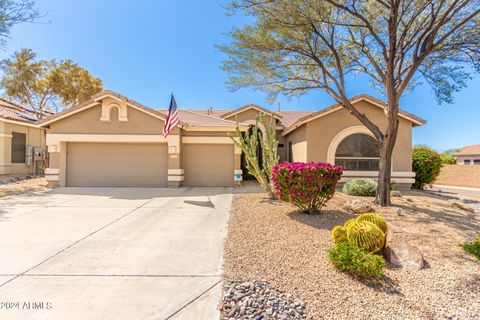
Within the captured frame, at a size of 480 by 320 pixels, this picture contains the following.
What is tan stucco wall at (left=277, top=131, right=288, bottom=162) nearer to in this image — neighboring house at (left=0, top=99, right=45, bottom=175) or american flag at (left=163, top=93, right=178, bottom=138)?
american flag at (left=163, top=93, right=178, bottom=138)

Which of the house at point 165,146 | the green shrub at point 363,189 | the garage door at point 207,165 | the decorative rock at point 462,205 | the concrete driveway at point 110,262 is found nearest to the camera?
the concrete driveway at point 110,262

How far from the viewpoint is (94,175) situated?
1268cm

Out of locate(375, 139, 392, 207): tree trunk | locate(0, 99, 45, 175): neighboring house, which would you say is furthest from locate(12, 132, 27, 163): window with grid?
locate(375, 139, 392, 207): tree trunk

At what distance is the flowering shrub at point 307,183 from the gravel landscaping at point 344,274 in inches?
18.7

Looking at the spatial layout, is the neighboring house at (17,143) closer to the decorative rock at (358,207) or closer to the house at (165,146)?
the house at (165,146)

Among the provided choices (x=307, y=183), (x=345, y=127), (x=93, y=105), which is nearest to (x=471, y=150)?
(x=345, y=127)

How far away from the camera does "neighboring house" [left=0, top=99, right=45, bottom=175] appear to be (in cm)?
1562

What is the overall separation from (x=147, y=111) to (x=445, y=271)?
12.4 meters

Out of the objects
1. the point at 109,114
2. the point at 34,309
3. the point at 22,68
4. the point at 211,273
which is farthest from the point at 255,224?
the point at 22,68

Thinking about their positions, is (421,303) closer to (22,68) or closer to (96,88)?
(96,88)

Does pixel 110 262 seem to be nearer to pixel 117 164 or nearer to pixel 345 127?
pixel 117 164

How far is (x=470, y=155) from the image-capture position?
36469 millimetres

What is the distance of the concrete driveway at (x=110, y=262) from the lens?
301cm

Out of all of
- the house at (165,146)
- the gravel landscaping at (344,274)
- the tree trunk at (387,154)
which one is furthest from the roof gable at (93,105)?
the tree trunk at (387,154)
